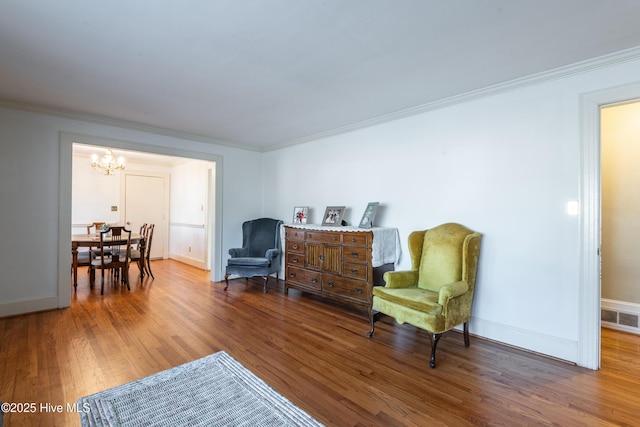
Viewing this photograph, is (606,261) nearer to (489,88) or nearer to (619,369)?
(619,369)

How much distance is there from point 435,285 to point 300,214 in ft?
8.14

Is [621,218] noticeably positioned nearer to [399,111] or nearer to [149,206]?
[399,111]

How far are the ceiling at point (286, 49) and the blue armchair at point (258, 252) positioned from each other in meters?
2.20

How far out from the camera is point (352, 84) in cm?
280

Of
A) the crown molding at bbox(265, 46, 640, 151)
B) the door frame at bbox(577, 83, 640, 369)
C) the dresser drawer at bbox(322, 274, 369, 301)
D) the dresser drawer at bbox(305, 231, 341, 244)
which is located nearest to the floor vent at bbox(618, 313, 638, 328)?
the door frame at bbox(577, 83, 640, 369)

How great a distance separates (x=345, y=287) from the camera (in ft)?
11.8

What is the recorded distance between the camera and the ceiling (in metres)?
1.76

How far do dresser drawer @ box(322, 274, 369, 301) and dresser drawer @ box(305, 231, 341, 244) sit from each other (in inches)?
17.9

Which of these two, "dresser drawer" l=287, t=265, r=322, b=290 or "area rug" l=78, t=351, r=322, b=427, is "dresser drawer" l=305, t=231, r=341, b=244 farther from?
"area rug" l=78, t=351, r=322, b=427

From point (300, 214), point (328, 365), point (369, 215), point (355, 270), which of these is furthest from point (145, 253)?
point (328, 365)

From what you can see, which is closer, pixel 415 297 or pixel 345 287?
pixel 415 297

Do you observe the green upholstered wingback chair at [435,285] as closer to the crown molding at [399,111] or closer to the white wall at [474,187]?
the white wall at [474,187]

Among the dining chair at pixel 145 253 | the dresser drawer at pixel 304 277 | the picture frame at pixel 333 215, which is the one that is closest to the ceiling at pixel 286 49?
the picture frame at pixel 333 215

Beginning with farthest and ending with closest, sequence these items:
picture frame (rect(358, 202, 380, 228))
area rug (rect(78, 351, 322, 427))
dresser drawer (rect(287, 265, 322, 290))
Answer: dresser drawer (rect(287, 265, 322, 290)), picture frame (rect(358, 202, 380, 228)), area rug (rect(78, 351, 322, 427))
